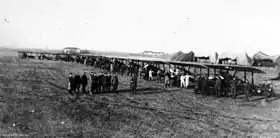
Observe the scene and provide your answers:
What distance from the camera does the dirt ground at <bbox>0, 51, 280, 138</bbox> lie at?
9914 mm

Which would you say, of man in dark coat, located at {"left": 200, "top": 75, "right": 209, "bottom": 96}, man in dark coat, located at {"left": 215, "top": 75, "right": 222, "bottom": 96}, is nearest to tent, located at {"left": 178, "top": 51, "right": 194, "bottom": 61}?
man in dark coat, located at {"left": 200, "top": 75, "right": 209, "bottom": 96}

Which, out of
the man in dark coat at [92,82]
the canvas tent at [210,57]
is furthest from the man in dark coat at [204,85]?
the canvas tent at [210,57]

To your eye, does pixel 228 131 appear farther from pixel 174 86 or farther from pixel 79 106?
pixel 174 86

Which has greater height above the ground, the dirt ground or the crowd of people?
the crowd of people

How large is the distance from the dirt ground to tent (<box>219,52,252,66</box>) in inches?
1026

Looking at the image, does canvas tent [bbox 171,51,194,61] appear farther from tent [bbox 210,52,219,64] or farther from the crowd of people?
the crowd of people

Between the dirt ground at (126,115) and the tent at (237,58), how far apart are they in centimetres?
2605

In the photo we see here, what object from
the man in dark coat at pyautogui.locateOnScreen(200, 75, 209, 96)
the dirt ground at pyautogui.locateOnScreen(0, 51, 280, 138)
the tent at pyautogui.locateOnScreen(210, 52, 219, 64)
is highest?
the tent at pyautogui.locateOnScreen(210, 52, 219, 64)

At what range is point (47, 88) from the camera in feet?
57.5

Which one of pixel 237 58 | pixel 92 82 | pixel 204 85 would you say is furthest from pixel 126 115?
pixel 237 58

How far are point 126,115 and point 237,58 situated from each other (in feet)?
117

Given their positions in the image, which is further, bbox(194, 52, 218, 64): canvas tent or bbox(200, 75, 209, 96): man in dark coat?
bbox(194, 52, 218, 64): canvas tent

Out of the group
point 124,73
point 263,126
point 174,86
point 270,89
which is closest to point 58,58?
point 124,73

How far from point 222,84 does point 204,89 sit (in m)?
1.41
